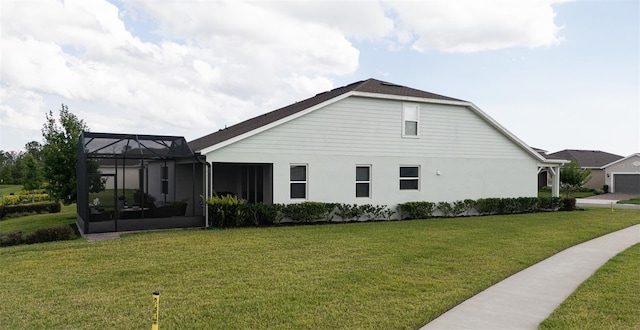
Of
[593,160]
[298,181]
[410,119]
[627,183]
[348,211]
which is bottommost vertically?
[348,211]

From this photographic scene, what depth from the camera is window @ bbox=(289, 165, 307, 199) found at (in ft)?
54.9

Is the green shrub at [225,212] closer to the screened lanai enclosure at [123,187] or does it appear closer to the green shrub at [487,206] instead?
the screened lanai enclosure at [123,187]

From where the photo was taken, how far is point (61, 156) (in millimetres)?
19734

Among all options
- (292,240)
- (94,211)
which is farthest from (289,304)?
(94,211)

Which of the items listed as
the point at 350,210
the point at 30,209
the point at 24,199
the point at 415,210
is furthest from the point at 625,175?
the point at 24,199

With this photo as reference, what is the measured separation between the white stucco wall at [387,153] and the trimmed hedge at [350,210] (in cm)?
40

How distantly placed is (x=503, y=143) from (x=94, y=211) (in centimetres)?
1740

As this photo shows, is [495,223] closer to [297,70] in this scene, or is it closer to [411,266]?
[411,266]

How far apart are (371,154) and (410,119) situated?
245 centimetres

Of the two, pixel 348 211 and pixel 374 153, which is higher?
pixel 374 153

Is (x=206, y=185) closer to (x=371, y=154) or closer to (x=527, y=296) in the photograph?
(x=371, y=154)

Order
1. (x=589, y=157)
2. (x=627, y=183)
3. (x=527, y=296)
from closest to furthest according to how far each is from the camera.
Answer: (x=527, y=296) → (x=627, y=183) → (x=589, y=157)

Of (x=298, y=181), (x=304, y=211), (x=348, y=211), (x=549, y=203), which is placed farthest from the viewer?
(x=549, y=203)

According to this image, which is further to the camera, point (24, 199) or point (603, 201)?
point (24, 199)
